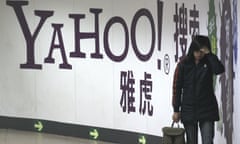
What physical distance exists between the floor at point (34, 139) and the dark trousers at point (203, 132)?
3764 mm

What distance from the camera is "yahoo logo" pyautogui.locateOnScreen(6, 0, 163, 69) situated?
884 cm

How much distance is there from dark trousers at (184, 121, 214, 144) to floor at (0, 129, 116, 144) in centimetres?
376

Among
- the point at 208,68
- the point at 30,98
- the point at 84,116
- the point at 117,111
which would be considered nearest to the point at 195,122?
the point at 208,68

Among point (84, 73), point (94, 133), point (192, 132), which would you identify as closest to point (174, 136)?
point (192, 132)

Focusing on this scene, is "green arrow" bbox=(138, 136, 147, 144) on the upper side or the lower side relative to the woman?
lower

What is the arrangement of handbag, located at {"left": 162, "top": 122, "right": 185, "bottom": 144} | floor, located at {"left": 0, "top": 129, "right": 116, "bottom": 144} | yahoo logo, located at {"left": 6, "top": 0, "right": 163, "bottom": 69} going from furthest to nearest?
floor, located at {"left": 0, "top": 129, "right": 116, "bottom": 144}
yahoo logo, located at {"left": 6, "top": 0, "right": 163, "bottom": 69}
handbag, located at {"left": 162, "top": 122, "right": 185, "bottom": 144}

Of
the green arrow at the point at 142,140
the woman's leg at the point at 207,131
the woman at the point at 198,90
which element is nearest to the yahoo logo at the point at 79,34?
the green arrow at the point at 142,140

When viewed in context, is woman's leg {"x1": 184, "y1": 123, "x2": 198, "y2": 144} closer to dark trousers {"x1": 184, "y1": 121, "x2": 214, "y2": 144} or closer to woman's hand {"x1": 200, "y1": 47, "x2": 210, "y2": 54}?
dark trousers {"x1": 184, "y1": 121, "x2": 214, "y2": 144}

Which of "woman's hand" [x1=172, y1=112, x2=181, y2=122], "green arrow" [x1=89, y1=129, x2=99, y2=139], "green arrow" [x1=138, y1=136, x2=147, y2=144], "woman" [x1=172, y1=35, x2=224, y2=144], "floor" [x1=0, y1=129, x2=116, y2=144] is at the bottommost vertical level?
"floor" [x1=0, y1=129, x2=116, y2=144]

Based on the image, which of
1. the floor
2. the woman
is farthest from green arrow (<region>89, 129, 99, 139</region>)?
the woman

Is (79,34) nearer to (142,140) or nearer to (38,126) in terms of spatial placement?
(38,126)

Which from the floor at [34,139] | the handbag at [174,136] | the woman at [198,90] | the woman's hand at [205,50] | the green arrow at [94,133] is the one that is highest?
the woman's hand at [205,50]

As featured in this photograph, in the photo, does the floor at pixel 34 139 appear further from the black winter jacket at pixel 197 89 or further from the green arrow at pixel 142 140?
the black winter jacket at pixel 197 89

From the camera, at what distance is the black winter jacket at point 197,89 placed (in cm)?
616
